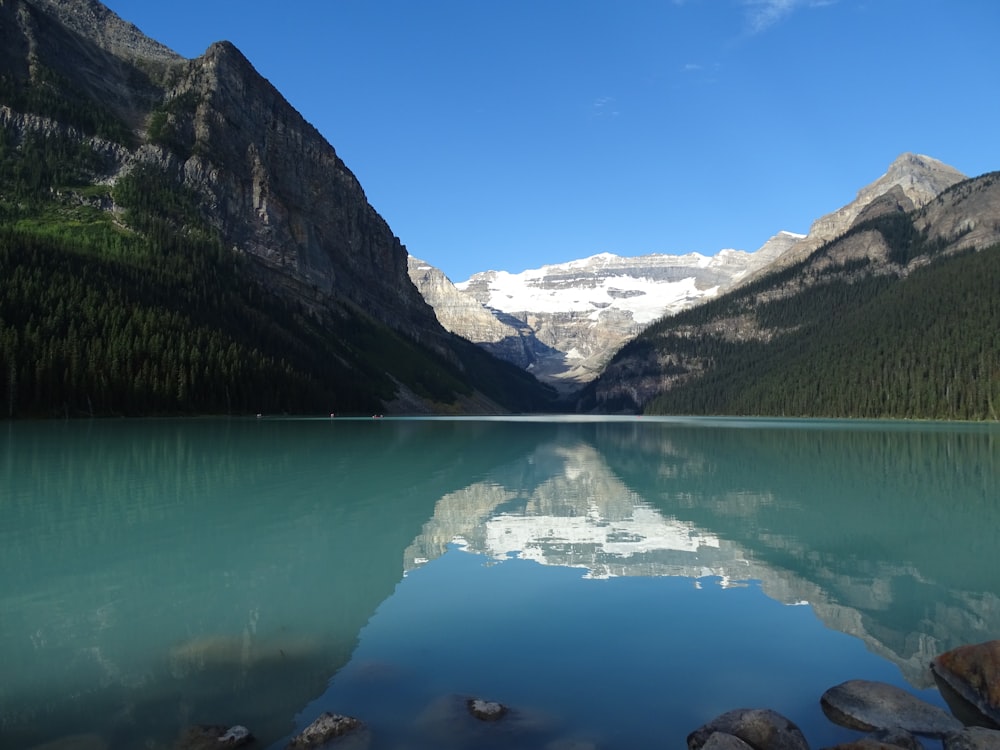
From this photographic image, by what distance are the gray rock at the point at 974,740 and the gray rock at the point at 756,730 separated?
210cm

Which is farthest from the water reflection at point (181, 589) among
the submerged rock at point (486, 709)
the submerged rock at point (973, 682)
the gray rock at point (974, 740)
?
the submerged rock at point (973, 682)

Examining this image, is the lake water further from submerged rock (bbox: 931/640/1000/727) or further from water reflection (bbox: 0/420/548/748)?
submerged rock (bbox: 931/640/1000/727)

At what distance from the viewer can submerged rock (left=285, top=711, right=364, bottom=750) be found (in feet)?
32.8

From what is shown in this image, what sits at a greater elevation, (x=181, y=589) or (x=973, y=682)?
(x=973, y=682)

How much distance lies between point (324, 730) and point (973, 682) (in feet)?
37.0

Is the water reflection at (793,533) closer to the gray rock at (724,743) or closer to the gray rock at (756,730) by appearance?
the gray rock at (756,730)

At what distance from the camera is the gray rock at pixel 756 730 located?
995cm

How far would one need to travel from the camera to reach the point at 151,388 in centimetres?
11244

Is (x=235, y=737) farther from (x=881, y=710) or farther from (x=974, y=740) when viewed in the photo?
(x=974, y=740)

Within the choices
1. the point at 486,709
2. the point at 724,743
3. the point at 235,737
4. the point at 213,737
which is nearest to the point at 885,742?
the point at 724,743

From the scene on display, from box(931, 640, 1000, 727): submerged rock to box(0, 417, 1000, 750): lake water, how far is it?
0.70 m

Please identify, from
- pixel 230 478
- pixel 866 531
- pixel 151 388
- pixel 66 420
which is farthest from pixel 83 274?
pixel 866 531

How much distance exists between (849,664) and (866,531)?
638 inches

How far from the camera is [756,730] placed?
10117 millimetres
